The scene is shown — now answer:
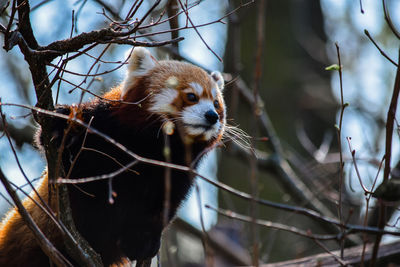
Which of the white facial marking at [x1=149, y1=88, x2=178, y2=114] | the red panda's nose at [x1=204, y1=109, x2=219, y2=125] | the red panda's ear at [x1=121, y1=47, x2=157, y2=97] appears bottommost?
the red panda's nose at [x1=204, y1=109, x2=219, y2=125]

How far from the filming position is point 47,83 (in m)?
2.37

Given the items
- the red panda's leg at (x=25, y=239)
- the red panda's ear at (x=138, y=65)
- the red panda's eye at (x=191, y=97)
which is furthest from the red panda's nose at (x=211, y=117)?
the red panda's leg at (x=25, y=239)

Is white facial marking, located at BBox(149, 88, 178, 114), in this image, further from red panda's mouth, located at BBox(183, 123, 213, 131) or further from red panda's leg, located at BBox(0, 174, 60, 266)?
red panda's leg, located at BBox(0, 174, 60, 266)

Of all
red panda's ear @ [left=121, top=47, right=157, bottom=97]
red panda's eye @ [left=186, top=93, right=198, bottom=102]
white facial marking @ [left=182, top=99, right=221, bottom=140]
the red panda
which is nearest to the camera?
the red panda

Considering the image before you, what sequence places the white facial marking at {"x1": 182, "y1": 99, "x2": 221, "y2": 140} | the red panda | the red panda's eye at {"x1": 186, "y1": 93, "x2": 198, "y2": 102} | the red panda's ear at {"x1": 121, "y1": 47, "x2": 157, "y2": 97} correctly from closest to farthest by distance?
the red panda
the white facial marking at {"x1": 182, "y1": 99, "x2": 221, "y2": 140}
the red panda's eye at {"x1": 186, "y1": 93, "x2": 198, "y2": 102}
the red panda's ear at {"x1": 121, "y1": 47, "x2": 157, "y2": 97}

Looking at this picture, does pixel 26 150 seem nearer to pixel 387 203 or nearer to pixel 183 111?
pixel 183 111

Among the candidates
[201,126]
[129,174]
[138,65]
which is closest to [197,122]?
[201,126]

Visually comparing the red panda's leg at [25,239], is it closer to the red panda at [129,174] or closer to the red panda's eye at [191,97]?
the red panda at [129,174]

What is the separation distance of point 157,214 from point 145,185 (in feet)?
0.79

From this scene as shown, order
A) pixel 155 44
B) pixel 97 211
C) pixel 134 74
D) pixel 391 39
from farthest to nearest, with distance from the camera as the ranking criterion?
pixel 391 39
pixel 134 74
pixel 97 211
pixel 155 44

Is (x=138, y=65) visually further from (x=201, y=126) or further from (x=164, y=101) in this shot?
(x=201, y=126)

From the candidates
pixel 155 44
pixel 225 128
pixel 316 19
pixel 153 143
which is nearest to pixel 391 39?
pixel 316 19

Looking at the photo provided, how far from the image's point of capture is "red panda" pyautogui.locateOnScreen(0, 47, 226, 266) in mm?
3107

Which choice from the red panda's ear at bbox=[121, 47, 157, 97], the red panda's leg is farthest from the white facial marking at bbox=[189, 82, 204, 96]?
the red panda's leg
